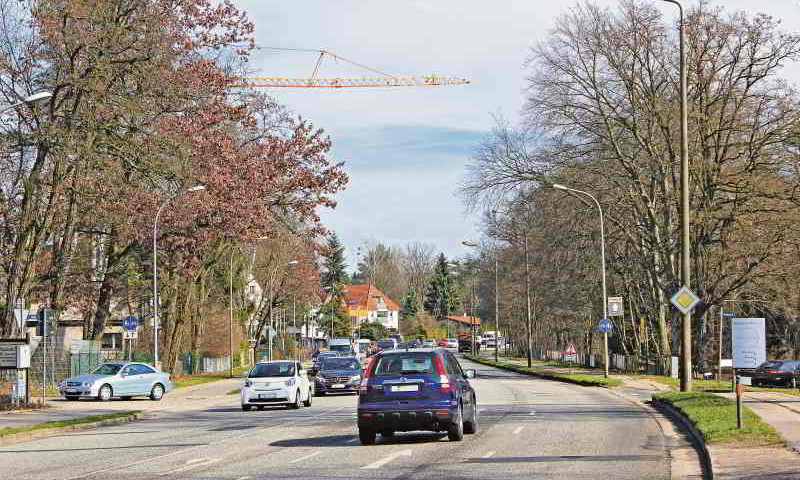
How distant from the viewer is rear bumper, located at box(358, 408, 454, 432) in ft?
59.5

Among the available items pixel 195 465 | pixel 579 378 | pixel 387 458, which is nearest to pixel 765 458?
pixel 387 458

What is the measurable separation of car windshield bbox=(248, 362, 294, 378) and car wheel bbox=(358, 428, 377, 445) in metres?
13.5

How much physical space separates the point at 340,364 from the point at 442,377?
23.3 m

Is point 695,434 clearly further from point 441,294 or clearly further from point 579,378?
point 441,294

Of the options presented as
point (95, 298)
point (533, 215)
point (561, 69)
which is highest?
point (561, 69)

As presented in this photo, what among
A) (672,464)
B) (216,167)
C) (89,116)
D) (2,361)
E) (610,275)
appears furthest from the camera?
(610,275)

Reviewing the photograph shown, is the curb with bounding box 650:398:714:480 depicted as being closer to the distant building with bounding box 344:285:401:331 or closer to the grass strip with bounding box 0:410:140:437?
the grass strip with bounding box 0:410:140:437

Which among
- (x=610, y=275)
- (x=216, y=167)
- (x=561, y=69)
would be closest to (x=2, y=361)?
(x=216, y=167)

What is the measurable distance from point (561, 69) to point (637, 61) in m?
3.41

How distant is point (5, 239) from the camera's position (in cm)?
4212

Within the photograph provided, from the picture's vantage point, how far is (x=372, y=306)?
182 metres

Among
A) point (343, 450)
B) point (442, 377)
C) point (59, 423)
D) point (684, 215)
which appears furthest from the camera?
point (684, 215)

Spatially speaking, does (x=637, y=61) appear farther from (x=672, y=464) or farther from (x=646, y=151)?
(x=672, y=464)

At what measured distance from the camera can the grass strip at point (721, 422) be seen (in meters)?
16.5
